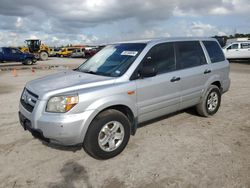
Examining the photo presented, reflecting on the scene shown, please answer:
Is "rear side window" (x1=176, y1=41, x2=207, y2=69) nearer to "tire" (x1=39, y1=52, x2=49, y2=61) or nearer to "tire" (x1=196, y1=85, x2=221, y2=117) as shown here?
"tire" (x1=196, y1=85, x2=221, y2=117)

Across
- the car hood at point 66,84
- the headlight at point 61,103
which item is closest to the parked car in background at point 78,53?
the car hood at point 66,84

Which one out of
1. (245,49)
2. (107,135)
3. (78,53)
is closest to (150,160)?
(107,135)

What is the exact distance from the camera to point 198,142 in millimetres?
4336

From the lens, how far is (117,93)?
3.72m

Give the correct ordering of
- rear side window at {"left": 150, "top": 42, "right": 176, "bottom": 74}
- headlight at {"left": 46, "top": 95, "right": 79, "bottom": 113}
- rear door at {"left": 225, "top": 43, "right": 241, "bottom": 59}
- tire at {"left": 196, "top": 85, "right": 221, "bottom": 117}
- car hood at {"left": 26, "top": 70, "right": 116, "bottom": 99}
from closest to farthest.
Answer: headlight at {"left": 46, "top": 95, "right": 79, "bottom": 113}, car hood at {"left": 26, "top": 70, "right": 116, "bottom": 99}, rear side window at {"left": 150, "top": 42, "right": 176, "bottom": 74}, tire at {"left": 196, "top": 85, "right": 221, "bottom": 117}, rear door at {"left": 225, "top": 43, "right": 241, "bottom": 59}

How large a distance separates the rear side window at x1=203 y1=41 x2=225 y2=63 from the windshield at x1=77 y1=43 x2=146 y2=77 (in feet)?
6.51

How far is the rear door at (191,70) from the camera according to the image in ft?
15.8

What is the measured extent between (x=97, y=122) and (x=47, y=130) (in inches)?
27.1

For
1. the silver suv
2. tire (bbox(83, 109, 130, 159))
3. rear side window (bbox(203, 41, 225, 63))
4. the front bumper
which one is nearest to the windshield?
the silver suv

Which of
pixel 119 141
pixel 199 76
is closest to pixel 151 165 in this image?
pixel 119 141

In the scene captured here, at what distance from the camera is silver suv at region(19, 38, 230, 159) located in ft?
Result: 11.1

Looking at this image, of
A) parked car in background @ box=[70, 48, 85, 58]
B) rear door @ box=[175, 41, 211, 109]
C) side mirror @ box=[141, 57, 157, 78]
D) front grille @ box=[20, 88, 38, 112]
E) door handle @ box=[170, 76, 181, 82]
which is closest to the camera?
front grille @ box=[20, 88, 38, 112]

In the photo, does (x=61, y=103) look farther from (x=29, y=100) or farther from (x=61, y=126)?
(x=29, y=100)

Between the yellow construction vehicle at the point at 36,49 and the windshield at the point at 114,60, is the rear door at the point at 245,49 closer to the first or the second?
the windshield at the point at 114,60
